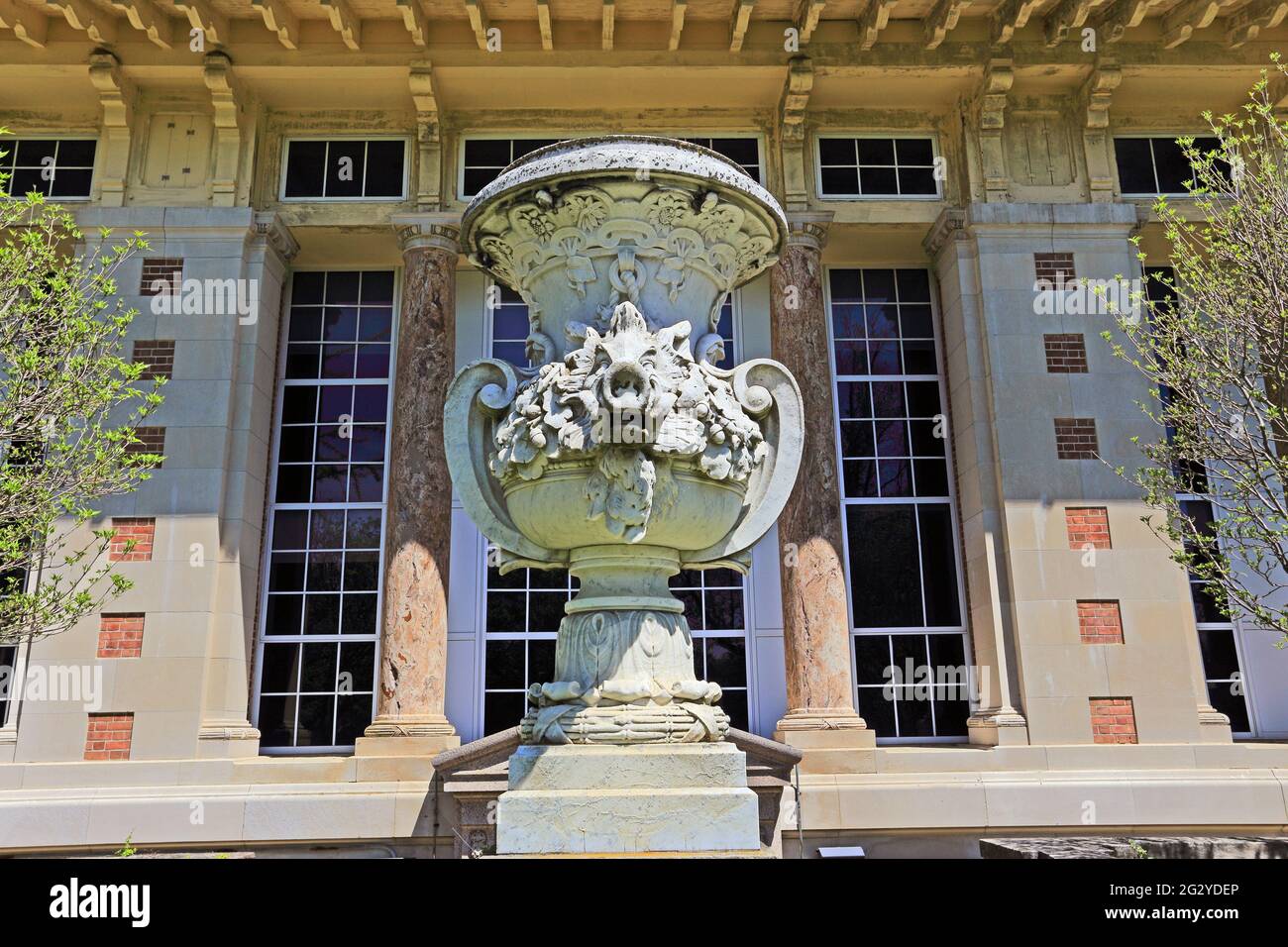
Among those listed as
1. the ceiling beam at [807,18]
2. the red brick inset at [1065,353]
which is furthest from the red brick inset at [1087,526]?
the ceiling beam at [807,18]

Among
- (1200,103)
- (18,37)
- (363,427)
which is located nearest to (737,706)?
(363,427)

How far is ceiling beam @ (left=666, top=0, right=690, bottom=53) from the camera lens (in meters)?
10.4

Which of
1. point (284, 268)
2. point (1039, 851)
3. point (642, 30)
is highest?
point (642, 30)

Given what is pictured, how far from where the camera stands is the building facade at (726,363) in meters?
9.48

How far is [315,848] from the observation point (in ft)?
29.8

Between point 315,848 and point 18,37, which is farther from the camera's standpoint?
point 18,37

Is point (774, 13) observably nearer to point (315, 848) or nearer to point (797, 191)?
point (797, 191)

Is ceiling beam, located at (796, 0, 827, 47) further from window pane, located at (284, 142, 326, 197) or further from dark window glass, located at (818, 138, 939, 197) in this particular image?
window pane, located at (284, 142, 326, 197)

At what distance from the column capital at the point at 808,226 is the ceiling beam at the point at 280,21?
20.1 ft

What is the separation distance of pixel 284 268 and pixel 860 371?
24.1 feet

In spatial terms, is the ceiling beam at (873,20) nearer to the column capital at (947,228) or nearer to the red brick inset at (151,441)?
the column capital at (947,228)

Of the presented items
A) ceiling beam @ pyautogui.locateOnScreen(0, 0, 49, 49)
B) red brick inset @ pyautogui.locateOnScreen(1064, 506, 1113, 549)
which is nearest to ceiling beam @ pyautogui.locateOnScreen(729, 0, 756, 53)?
red brick inset @ pyautogui.locateOnScreen(1064, 506, 1113, 549)

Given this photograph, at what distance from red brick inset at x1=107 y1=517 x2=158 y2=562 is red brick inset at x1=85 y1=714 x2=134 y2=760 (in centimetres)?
163

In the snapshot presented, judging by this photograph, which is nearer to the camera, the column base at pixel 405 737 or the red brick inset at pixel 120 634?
the column base at pixel 405 737
